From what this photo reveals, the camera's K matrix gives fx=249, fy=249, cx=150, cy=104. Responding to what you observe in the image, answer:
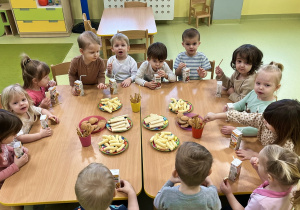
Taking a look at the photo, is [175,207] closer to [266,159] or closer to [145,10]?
[266,159]

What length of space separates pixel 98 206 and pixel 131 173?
19.0 inches

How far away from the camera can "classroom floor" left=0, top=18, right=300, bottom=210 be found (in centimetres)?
498

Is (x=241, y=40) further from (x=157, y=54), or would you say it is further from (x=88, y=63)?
(x=88, y=63)

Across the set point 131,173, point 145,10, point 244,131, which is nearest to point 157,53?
point 244,131

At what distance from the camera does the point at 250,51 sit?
2.44 metres

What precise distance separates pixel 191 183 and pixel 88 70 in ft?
6.21

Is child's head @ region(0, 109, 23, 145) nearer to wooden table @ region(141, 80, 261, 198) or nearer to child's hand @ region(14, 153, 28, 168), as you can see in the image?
child's hand @ region(14, 153, 28, 168)

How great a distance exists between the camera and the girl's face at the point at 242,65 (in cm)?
249

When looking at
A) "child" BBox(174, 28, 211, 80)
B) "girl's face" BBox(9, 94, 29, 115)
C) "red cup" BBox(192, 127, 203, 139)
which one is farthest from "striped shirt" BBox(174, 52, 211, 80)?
"girl's face" BBox(9, 94, 29, 115)

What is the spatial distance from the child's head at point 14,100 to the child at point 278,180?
1878 millimetres

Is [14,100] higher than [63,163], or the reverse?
[14,100]

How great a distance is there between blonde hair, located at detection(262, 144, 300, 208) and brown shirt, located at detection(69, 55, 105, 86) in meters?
2.00

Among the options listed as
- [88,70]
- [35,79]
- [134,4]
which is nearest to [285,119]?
[88,70]

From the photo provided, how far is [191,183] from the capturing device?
1.37 m
